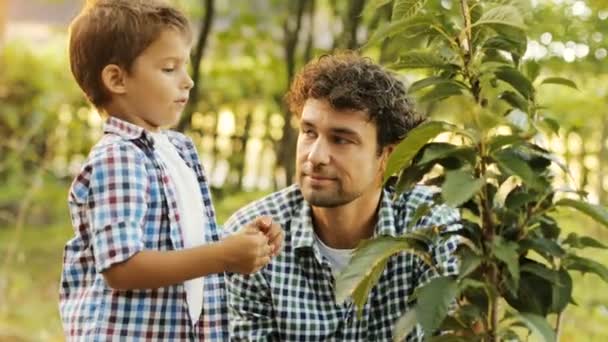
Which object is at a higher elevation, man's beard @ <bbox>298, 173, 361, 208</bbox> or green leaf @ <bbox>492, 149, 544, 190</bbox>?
man's beard @ <bbox>298, 173, 361, 208</bbox>

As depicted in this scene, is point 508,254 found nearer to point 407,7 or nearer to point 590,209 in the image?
point 590,209

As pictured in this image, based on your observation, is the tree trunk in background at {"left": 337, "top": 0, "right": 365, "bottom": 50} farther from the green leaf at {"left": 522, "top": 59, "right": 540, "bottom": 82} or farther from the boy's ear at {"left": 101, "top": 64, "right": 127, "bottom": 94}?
the green leaf at {"left": 522, "top": 59, "right": 540, "bottom": 82}

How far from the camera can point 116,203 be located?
8.01 feet

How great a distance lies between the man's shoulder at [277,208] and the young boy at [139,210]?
0.57 metres

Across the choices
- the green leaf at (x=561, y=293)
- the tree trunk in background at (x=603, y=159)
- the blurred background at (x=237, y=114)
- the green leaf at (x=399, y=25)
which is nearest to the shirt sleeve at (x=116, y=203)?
the green leaf at (x=399, y=25)

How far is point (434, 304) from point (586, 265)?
0.29 metres

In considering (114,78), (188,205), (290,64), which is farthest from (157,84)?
(290,64)

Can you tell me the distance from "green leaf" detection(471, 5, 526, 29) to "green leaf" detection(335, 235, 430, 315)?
1.33 ft

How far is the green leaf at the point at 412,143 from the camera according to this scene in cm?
205

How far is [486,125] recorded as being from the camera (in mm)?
1994

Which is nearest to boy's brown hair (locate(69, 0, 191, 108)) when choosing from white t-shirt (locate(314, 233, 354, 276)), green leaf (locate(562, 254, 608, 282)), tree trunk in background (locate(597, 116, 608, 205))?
white t-shirt (locate(314, 233, 354, 276))

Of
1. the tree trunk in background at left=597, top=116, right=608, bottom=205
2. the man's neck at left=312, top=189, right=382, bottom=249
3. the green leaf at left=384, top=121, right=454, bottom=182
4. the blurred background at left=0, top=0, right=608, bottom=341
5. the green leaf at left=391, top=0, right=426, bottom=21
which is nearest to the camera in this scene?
the green leaf at left=384, top=121, right=454, bottom=182

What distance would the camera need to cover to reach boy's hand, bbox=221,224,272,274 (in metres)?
2.40

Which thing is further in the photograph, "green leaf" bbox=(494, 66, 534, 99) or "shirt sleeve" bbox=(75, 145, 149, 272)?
"shirt sleeve" bbox=(75, 145, 149, 272)
